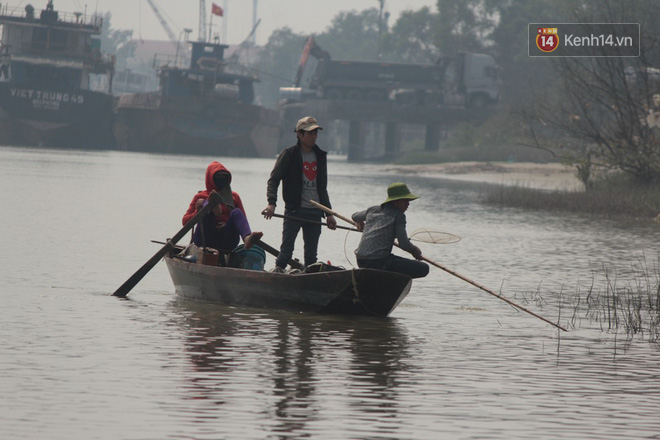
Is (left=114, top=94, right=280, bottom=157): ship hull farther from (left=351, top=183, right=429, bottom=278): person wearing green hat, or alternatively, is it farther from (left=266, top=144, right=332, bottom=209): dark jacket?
(left=351, top=183, right=429, bottom=278): person wearing green hat

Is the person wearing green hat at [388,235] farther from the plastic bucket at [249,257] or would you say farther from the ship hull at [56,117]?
the ship hull at [56,117]

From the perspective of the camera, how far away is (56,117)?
93688mm

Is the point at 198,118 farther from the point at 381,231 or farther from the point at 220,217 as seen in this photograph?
the point at 381,231

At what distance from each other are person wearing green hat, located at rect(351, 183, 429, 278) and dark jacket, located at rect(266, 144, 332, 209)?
0.70 m

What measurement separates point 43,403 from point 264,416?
1.58 metres

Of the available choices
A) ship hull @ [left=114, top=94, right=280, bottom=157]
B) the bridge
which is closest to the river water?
the bridge

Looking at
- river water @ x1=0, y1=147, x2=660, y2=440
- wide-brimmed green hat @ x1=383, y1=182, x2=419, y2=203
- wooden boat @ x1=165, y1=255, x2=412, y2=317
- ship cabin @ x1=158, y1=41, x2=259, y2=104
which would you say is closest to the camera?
river water @ x1=0, y1=147, x2=660, y2=440

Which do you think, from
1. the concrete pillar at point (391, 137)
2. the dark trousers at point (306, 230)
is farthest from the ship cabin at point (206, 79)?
the dark trousers at point (306, 230)

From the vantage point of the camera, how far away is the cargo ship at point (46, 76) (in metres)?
92.1

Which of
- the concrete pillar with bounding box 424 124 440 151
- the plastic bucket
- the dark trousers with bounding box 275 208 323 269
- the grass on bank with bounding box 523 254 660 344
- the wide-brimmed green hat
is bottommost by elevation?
the grass on bank with bounding box 523 254 660 344

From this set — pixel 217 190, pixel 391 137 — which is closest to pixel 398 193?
pixel 217 190

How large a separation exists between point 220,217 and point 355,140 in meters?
90.6

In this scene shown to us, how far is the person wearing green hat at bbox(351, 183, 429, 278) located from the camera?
12031 millimetres

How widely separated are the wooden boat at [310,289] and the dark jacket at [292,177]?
88 centimetres
